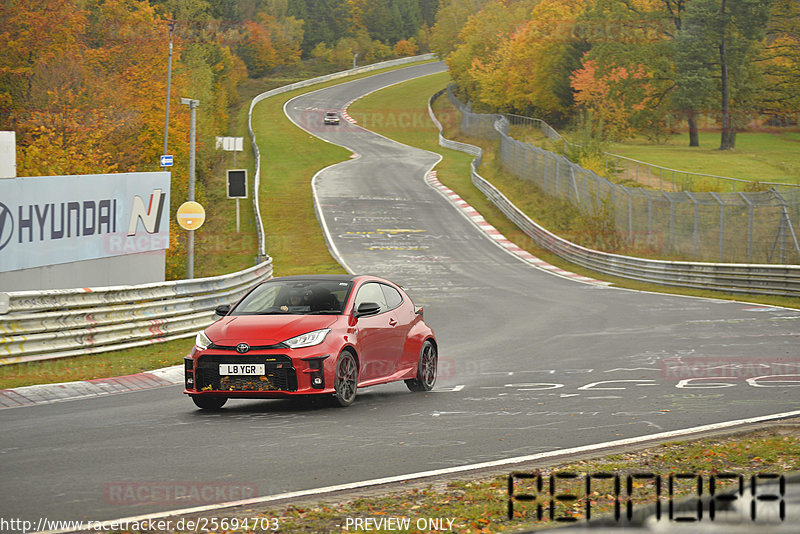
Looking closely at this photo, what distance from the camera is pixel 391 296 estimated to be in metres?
13.0

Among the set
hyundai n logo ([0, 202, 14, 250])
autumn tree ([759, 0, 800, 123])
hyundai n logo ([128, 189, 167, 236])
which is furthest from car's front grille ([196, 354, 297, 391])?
autumn tree ([759, 0, 800, 123])

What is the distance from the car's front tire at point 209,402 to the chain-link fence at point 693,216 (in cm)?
2186

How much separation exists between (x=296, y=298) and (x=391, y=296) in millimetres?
1516

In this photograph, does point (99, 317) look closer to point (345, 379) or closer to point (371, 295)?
point (371, 295)

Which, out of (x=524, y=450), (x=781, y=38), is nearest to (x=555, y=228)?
(x=524, y=450)

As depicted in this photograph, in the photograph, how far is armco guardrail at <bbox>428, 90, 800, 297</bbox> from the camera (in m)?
27.9

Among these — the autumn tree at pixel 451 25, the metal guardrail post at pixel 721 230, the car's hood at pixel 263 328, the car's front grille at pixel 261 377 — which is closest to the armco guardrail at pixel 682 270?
the metal guardrail post at pixel 721 230

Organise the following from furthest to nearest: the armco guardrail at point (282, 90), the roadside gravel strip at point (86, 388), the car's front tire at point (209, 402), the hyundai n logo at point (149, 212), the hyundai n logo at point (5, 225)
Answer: the armco guardrail at point (282, 90) < the hyundai n logo at point (149, 212) < the hyundai n logo at point (5, 225) < the roadside gravel strip at point (86, 388) < the car's front tire at point (209, 402)

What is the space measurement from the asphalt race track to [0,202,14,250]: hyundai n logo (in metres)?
5.41

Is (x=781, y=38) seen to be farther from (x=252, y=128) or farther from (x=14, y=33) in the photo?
(x=14, y=33)

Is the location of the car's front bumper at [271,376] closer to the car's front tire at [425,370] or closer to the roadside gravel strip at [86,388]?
the car's front tire at [425,370]

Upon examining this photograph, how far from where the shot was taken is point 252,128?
303 ft

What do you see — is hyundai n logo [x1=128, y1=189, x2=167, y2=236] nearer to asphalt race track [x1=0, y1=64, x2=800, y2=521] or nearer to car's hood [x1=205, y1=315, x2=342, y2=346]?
asphalt race track [x1=0, y1=64, x2=800, y2=521]

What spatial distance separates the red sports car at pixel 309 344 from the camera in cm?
1066
